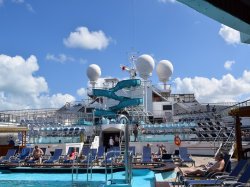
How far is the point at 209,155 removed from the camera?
815 inches

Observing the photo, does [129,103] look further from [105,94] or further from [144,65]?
[144,65]

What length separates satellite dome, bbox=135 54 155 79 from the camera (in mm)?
41469

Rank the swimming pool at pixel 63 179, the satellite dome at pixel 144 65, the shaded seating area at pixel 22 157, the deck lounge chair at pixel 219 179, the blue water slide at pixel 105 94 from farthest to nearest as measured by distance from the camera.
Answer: the satellite dome at pixel 144 65, the blue water slide at pixel 105 94, the shaded seating area at pixel 22 157, the swimming pool at pixel 63 179, the deck lounge chair at pixel 219 179

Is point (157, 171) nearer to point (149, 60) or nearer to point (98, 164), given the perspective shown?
point (98, 164)

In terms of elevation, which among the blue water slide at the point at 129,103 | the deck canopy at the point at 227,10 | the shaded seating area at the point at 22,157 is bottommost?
the shaded seating area at the point at 22,157

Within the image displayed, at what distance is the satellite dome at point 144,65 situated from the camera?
136 feet

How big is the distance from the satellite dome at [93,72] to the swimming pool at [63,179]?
105 feet

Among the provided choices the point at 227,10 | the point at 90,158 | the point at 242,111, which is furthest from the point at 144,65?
the point at 227,10

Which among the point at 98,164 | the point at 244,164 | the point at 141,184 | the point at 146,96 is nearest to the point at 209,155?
the point at 98,164

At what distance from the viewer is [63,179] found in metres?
12.1

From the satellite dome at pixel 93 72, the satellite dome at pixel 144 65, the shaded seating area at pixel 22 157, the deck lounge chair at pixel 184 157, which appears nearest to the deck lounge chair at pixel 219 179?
the deck lounge chair at pixel 184 157

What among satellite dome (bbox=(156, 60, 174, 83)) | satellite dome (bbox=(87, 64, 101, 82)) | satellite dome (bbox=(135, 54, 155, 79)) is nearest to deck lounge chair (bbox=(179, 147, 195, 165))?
satellite dome (bbox=(135, 54, 155, 79))

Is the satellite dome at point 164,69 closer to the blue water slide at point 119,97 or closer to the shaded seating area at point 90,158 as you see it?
the blue water slide at point 119,97

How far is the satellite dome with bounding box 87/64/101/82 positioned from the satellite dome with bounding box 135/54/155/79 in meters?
6.38
